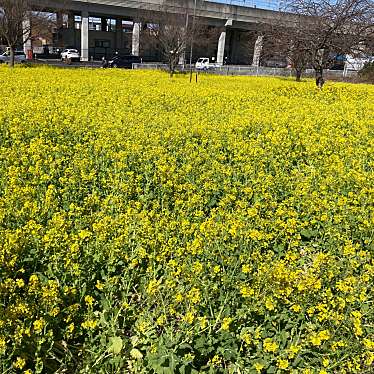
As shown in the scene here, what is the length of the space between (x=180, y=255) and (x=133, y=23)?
4827 cm

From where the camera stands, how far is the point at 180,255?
3352mm

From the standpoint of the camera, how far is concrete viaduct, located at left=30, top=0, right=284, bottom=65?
4272 centimetres

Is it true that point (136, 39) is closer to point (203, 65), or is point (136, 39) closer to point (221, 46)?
point (203, 65)

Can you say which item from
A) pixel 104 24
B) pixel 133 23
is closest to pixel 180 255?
pixel 133 23

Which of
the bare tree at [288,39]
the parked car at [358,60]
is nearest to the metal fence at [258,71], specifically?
the parked car at [358,60]

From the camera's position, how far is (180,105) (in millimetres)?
11508

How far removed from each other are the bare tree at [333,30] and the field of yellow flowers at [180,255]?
1393 centimetres

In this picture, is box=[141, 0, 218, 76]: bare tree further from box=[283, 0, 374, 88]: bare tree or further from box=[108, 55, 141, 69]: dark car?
box=[283, 0, 374, 88]: bare tree

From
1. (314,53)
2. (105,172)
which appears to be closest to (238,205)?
(105,172)

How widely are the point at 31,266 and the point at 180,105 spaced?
8842 mm

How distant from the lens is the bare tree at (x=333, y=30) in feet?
61.1

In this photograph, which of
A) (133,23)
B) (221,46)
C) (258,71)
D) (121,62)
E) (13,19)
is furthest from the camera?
(221,46)

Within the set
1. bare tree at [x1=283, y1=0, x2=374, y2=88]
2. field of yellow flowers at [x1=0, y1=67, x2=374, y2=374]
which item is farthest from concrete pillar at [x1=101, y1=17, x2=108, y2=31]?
field of yellow flowers at [x1=0, y1=67, x2=374, y2=374]

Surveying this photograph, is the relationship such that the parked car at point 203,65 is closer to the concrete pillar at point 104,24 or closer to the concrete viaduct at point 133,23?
the concrete viaduct at point 133,23
